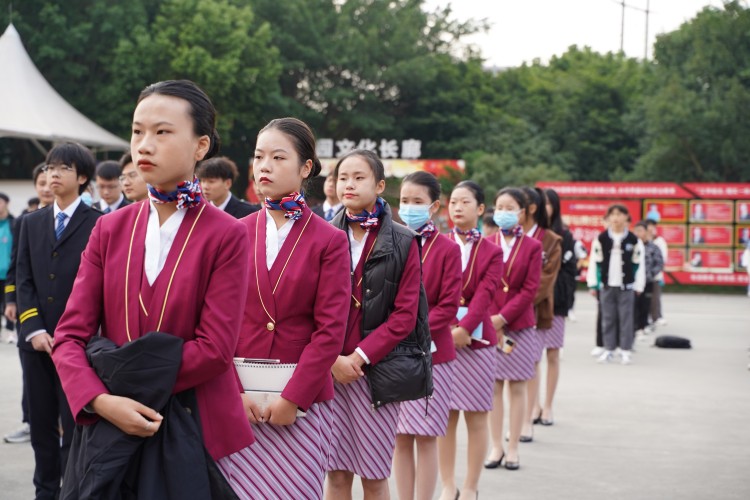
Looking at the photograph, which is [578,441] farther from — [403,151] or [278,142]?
[403,151]

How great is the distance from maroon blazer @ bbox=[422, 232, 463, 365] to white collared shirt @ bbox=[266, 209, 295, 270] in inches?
57.2

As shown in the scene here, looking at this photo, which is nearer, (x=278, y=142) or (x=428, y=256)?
(x=278, y=142)

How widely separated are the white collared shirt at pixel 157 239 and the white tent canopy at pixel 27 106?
19.1m

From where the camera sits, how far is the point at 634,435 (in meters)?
7.68

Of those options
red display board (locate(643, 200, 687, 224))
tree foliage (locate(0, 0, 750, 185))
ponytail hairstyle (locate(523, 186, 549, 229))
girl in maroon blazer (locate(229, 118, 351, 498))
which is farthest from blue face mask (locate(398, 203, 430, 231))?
tree foliage (locate(0, 0, 750, 185))

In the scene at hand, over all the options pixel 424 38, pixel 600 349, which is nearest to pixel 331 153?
pixel 424 38

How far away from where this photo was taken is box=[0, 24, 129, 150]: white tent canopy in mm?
20766

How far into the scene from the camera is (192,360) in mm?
2611

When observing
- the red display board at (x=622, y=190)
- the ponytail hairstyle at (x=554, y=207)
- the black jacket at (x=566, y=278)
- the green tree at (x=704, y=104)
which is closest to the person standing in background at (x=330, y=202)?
the ponytail hairstyle at (x=554, y=207)

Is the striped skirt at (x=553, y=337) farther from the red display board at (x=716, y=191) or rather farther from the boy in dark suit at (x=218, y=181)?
the red display board at (x=716, y=191)

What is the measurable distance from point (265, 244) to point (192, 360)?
1.04 m

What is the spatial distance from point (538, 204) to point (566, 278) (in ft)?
4.71

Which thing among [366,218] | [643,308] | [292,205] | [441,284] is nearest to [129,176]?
[441,284]

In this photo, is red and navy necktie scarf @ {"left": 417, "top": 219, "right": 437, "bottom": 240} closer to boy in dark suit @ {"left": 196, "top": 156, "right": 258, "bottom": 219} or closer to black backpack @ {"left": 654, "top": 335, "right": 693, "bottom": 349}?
boy in dark suit @ {"left": 196, "top": 156, "right": 258, "bottom": 219}
